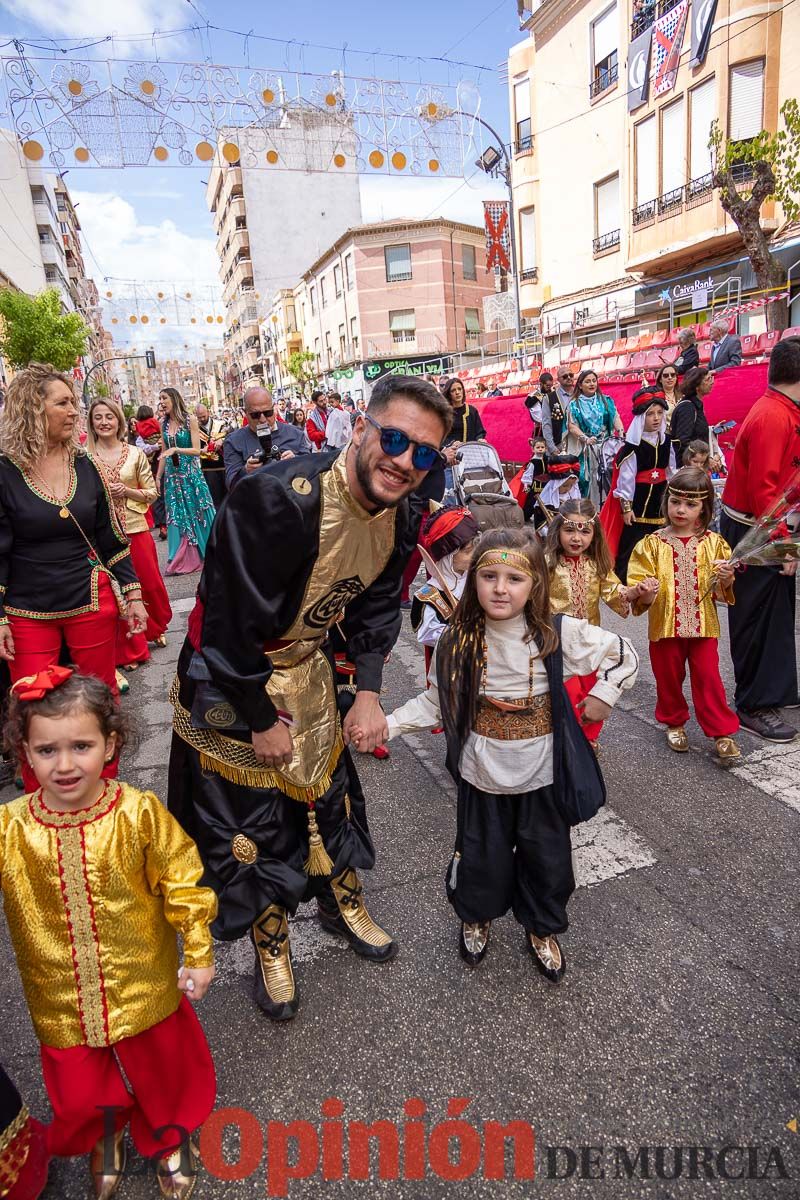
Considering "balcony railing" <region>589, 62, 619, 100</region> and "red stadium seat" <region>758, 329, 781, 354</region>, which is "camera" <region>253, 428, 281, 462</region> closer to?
"red stadium seat" <region>758, 329, 781, 354</region>

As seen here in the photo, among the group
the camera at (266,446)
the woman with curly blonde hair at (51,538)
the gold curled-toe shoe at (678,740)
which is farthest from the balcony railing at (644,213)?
the woman with curly blonde hair at (51,538)

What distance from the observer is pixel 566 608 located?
3713 millimetres

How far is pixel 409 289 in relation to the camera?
44844 millimetres

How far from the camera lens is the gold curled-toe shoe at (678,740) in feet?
12.6

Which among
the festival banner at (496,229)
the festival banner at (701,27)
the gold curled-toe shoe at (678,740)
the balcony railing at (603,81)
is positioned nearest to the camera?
the gold curled-toe shoe at (678,740)

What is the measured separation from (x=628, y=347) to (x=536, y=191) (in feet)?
45.3

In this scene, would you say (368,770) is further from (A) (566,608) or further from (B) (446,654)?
(B) (446,654)

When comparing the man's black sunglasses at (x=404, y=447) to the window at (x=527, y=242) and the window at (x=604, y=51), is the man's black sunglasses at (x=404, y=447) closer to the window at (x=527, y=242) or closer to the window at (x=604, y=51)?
the window at (x=604, y=51)

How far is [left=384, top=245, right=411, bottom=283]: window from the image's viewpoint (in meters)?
44.2

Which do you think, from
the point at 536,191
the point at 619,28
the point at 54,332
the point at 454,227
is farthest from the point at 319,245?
the point at 619,28

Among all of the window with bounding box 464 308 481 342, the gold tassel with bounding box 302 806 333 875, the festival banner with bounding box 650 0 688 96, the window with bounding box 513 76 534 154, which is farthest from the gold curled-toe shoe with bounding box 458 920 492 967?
the window with bounding box 464 308 481 342

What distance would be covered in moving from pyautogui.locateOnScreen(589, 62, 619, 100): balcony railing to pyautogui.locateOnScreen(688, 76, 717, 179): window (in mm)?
3825

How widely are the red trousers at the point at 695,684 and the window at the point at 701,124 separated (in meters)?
18.9

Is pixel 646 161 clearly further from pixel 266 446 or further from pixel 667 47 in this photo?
pixel 266 446
